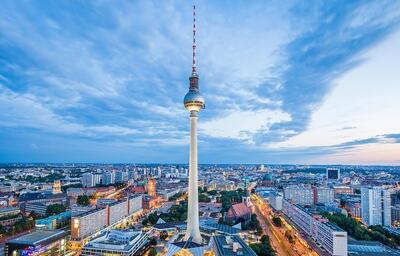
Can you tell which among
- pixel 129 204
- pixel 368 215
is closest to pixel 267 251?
pixel 368 215

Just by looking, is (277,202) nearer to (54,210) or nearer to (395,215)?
(395,215)

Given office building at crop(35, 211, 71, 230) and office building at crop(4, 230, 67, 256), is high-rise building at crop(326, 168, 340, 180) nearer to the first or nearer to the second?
office building at crop(35, 211, 71, 230)

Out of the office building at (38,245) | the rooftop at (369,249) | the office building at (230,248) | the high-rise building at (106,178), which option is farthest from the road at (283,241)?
the high-rise building at (106,178)

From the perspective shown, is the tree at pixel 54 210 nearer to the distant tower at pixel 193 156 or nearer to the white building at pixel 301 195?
the distant tower at pixel 193 156

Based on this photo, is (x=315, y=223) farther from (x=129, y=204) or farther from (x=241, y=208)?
(x=129, y=204)

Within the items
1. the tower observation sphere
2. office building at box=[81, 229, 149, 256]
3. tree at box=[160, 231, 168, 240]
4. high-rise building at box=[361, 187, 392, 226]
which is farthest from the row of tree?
office building at box=[81, 229, 149, 256]
